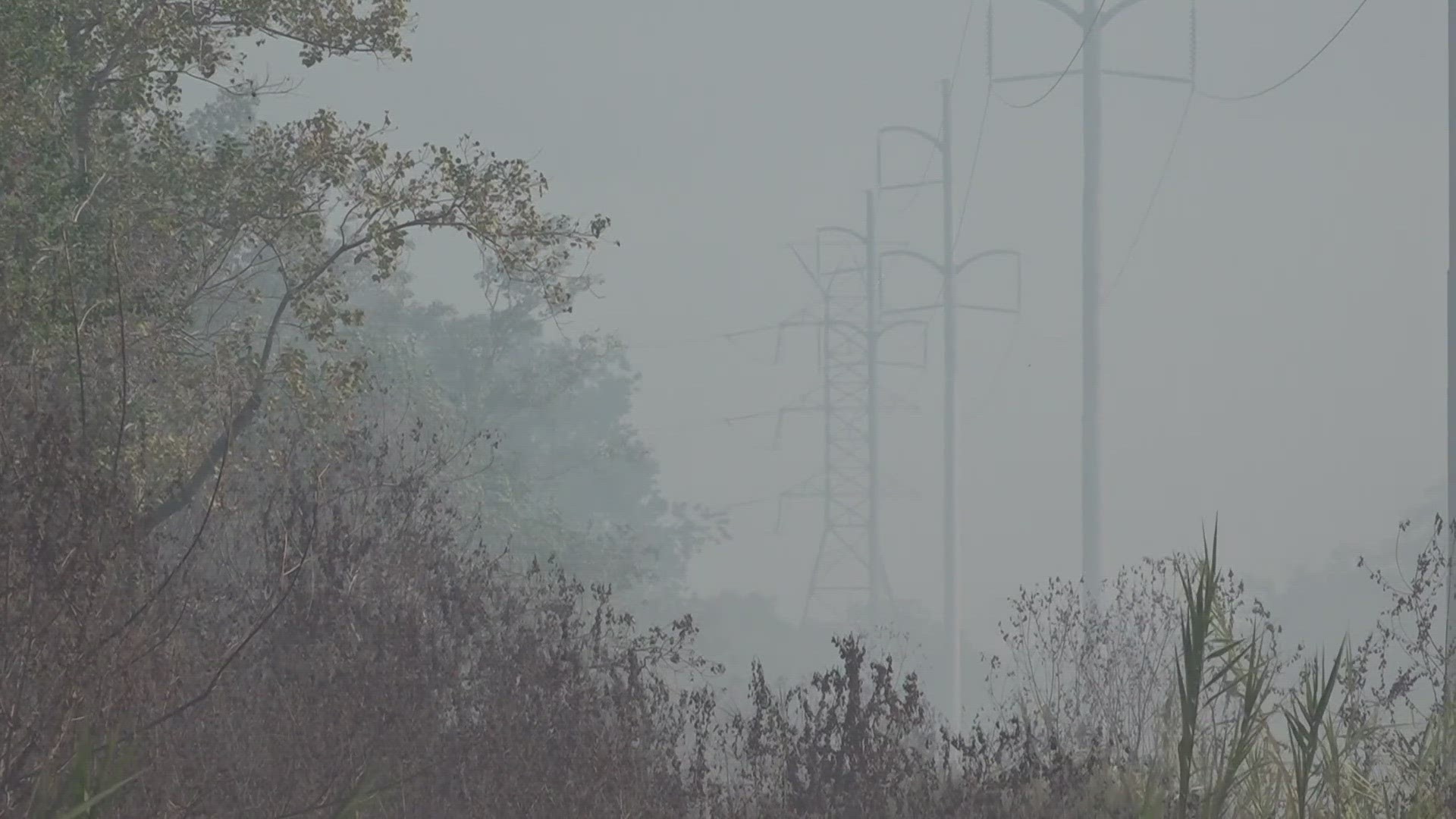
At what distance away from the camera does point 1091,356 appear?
778 inches

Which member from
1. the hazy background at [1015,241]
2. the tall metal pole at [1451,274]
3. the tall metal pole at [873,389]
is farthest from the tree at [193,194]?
the hazy background at [1015,241]

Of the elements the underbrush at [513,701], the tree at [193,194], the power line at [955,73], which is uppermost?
the power line at [955,73]

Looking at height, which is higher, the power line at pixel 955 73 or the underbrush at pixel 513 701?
the power line at pixel 955 73

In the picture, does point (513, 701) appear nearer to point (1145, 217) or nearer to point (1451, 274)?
point (1451, 274)

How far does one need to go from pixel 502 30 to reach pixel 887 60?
1082cm

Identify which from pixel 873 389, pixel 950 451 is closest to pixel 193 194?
pixel 950 451

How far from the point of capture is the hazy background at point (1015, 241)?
130 ft

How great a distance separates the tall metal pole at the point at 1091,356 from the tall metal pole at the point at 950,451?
135 inches

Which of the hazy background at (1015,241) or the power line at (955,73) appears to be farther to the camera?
the hazy background at (1015,241)

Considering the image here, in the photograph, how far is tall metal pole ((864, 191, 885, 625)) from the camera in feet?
98.7

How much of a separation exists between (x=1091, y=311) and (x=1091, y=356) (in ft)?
1.89

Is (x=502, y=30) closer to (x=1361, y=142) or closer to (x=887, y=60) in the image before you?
(x=887, y=60)

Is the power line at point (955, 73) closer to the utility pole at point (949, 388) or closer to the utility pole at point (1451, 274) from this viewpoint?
the utility pole at point (949, 388)

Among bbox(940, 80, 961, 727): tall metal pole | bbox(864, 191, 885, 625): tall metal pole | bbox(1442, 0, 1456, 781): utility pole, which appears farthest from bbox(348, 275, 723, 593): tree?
bbox(1442, 0, 1456, 781): utility pole
